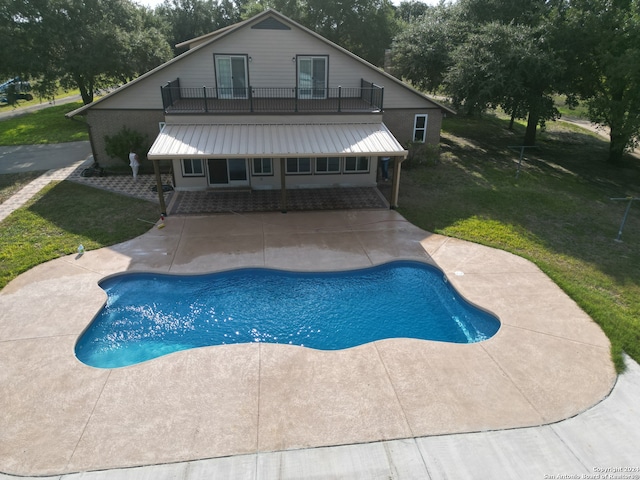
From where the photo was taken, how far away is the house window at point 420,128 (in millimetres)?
21859

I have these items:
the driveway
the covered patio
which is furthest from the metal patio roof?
the driveway

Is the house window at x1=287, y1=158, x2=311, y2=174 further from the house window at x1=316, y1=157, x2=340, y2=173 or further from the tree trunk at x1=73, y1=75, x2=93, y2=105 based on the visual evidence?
the tree trunk at x1=73, y1=75, x2=93, y2=105

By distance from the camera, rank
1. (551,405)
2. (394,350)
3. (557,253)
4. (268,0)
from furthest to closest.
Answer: (268,0), (557,253), (394,350), (551,405)

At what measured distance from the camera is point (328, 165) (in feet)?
65.7

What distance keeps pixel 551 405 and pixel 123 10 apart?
37225 mm

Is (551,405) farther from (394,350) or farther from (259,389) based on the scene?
(259,389)

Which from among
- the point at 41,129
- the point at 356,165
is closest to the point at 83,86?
the point at 41,129

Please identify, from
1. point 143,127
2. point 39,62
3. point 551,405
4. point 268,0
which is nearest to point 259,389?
point 551,405

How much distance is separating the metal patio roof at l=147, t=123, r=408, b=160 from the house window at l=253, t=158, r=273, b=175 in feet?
5.76

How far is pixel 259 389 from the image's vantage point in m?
8.92

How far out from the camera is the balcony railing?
60.8 ft

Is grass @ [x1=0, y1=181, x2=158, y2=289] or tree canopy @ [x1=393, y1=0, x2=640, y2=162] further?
tree canopy @ [x1=393, y1=0, x2=640, y2=162]

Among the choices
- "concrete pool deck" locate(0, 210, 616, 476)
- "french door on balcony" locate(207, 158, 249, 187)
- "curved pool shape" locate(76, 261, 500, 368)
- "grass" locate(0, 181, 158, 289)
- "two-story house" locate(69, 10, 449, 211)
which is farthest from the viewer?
"french door on balcony" locate(207, 158, 249, 187)

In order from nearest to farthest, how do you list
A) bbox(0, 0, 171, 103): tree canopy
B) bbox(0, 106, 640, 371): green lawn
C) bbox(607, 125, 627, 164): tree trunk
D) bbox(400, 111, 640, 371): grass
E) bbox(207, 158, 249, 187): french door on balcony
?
bbox(400, 111, 640, 371): grass < bbox(0, 106, 640, 371): green lawn < bbox(207, 158, 249, 187): french door on balcony < bbox(607, 125, 627, 164): tree trunk < bbox(0, 0, 171, 103): tree canopy
